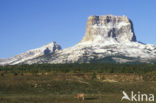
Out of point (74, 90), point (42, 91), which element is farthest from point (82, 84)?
point (42, 91)

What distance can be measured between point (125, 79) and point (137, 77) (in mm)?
7187

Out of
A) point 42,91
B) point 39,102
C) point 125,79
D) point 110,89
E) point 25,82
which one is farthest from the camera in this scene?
point 125,79

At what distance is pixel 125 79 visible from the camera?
143 metres

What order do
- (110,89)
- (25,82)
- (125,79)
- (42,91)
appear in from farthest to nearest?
(125,79), (25,82), (110,89), (42,91)

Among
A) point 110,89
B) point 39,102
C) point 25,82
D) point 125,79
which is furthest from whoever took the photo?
point 125,79

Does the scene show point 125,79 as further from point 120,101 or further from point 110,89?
point 120,101

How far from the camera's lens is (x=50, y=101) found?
58.5m

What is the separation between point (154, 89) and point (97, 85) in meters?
15.5

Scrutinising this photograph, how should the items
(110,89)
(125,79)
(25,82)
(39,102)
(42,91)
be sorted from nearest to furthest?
(39,102) → (42,91) → (110,89) → (25,82) → (125,79)

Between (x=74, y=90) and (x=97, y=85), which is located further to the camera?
(x=97, y=85)

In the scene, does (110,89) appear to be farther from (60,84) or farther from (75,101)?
(75,101)

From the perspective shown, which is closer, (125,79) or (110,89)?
(110,89)

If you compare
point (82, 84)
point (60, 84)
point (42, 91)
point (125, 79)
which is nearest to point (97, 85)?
point (82, 84)

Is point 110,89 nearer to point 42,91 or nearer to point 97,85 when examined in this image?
point 97,85
